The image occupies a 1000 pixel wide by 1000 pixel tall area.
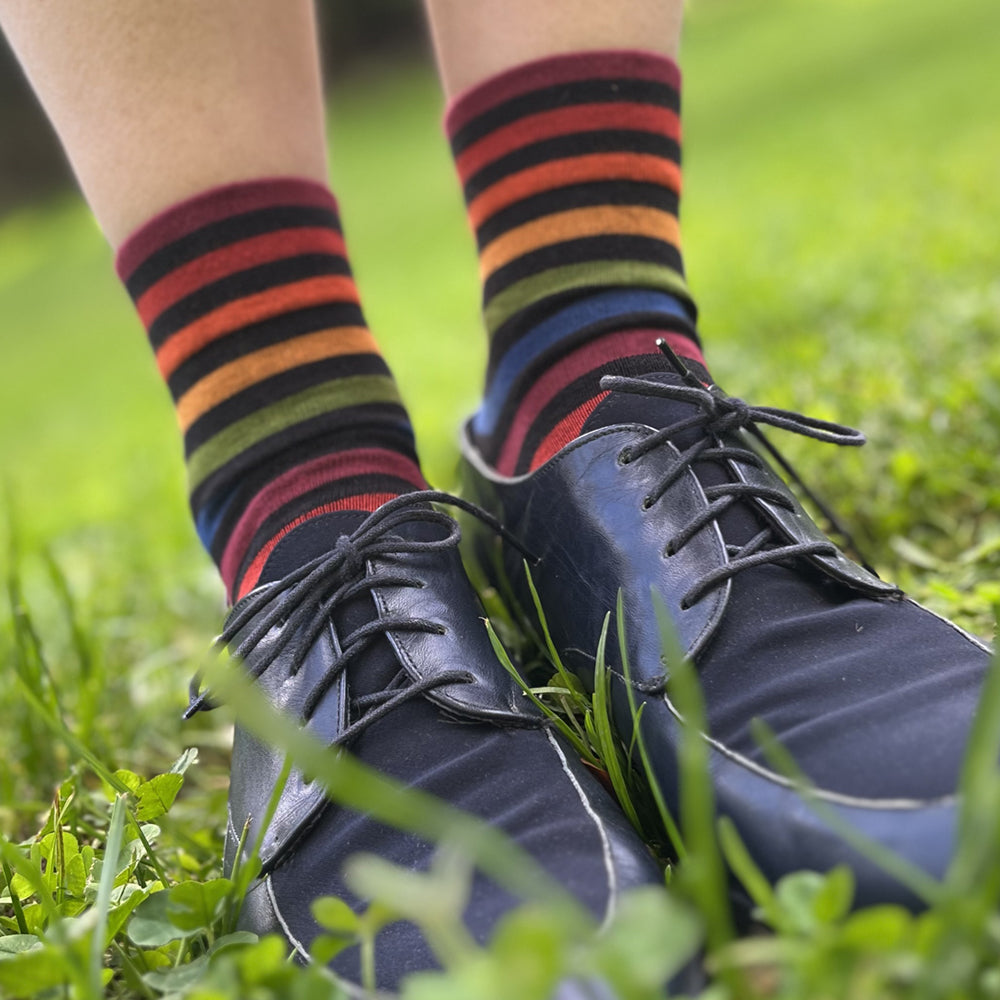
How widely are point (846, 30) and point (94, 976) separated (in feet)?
38.2

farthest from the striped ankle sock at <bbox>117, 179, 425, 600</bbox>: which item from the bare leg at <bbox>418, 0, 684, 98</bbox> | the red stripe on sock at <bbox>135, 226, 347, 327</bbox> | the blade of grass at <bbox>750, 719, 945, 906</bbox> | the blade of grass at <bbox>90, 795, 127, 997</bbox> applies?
the blade of grass at <bbox>750, 719, 945, 906</bbox>

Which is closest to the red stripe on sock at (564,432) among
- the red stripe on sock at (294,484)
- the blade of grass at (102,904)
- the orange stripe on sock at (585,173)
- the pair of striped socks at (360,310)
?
the pair of striped socks at (360,310)

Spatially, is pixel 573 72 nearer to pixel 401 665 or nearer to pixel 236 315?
pixel 236 315

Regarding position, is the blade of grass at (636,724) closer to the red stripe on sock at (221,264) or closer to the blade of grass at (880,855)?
the blade of grass at (880,855)

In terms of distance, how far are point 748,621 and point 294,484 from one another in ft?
1.36

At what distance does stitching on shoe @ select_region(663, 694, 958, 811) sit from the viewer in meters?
0.49

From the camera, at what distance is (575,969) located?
38 centimetres

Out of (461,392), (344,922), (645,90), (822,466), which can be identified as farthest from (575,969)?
(461,392)

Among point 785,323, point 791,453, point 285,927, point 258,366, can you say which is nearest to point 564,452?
point 258,366

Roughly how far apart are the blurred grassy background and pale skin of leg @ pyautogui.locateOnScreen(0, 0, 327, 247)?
1.47 ft

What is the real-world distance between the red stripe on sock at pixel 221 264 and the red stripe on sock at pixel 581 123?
0.68ft

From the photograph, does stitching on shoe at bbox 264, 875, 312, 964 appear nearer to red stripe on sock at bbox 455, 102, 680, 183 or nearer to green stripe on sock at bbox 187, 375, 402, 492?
green stripe on sock at bbox 187, 375, 402, 492

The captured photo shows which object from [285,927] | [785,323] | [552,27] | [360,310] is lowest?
[285,927]

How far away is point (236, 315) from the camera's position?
0.89 metres
